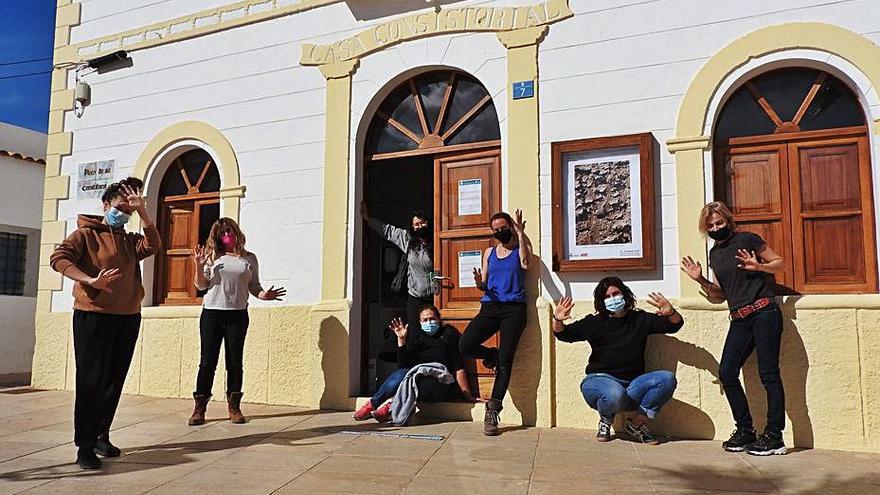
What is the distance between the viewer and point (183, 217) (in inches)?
308

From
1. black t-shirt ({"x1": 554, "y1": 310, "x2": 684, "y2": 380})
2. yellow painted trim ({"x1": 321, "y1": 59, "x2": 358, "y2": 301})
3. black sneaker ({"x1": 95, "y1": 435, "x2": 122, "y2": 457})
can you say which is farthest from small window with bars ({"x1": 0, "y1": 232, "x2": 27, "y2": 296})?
black t-shirt ({"x1": 554, "y1": 310, "x2": 684, "y2": 380})

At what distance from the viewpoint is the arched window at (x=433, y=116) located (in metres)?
6.45

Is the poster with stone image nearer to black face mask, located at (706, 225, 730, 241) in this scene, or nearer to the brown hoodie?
black face mask, located at (706, 225, 730, 241)

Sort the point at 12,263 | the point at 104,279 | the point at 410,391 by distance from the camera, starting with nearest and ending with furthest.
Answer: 1. the point at 104,279
2. the point at 410,391
3. the point at 12,263

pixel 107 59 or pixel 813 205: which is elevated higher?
pixel 107 59

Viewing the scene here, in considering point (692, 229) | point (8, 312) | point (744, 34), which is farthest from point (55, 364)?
point (744, 34)

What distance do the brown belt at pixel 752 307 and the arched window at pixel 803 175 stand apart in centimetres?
50

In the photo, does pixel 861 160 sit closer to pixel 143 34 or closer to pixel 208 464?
pixel 208 464

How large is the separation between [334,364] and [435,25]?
11.0 ft

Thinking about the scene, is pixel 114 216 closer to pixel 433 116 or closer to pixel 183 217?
pixel 433 116

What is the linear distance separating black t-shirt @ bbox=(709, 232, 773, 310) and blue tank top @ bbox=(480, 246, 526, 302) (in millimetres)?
1513

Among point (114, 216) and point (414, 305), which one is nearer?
point (114, 216)

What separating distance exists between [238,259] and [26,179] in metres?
7.62

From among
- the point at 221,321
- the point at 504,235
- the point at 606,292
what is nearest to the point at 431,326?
the point at 504,235
